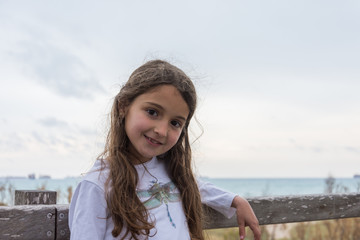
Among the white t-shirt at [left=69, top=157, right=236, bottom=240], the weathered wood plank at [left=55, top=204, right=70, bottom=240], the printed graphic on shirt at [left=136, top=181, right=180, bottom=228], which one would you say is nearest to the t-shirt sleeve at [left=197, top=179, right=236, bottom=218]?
the white t-shirt at [left=69, top=157, right=236, bottom=240]

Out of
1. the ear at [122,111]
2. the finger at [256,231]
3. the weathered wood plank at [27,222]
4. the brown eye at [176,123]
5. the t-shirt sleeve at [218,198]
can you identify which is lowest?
the finger at [256,231]

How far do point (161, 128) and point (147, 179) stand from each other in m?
0.30

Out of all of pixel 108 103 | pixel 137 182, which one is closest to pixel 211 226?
pixel 137 182

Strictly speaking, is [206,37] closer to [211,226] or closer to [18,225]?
[211,226]

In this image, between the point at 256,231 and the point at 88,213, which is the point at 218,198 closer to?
the point at 256,231

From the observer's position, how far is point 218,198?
7.12 feet

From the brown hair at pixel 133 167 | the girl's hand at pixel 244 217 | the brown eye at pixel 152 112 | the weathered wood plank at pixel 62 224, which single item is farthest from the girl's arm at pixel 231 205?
the weathered wood plank at pixel 62 224

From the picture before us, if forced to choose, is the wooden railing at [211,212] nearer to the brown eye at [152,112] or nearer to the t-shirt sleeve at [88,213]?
the t-shirt sleeve at [88,213]

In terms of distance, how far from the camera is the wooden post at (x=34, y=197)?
6.36 feet

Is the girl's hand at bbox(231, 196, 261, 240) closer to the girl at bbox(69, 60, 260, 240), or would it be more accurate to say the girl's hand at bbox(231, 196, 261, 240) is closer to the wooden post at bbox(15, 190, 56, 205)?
the girl at bbox(69, 60, 260, 240)

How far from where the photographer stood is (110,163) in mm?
1859

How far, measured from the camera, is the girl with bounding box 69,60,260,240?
1701mm

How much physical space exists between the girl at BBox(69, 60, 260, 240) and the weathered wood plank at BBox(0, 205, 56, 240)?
0.43ft

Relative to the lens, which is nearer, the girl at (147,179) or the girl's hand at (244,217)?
the girl at (147,179)
